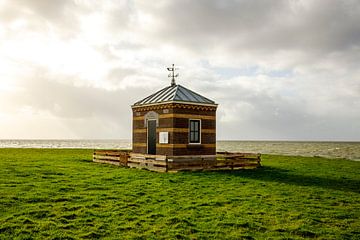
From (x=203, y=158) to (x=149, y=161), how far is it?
392cm

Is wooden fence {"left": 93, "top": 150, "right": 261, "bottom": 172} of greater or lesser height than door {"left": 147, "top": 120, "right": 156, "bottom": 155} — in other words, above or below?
below

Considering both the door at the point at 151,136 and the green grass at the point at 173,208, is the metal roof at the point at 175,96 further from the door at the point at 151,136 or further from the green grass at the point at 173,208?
the green grass at the point at 173,208

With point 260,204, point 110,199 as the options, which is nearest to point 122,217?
point 110,199

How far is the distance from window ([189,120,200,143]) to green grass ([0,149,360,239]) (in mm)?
5878

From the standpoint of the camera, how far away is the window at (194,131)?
25266mm

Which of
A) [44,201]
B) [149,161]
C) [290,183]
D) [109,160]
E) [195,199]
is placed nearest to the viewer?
[44,201]

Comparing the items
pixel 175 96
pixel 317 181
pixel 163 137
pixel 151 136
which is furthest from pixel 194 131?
pixel 317 181

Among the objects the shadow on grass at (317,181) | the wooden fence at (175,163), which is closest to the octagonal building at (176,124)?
the wooden fence at (175,163)

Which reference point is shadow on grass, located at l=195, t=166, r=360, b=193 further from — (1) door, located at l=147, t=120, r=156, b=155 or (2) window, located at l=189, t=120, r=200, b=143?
(1) door, located at l=147, t=120, r=156, b=155

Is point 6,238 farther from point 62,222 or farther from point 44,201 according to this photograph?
point 44,201

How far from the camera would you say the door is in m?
26.8

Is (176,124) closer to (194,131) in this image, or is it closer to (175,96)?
(194,131)

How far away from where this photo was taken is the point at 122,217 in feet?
36.6

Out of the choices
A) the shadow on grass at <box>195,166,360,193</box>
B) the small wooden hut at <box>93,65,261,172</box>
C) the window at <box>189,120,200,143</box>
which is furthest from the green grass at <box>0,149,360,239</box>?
the window at <box>189,120,200,143</box>
